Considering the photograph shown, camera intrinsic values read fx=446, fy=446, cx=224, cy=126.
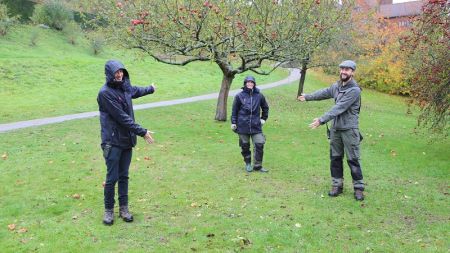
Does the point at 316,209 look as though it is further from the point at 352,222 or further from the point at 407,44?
the point at 407,44

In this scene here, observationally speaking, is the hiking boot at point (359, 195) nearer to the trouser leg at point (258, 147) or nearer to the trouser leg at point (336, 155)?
the trouser leg at point (336, 155)

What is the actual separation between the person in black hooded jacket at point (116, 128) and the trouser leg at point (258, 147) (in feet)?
11.0

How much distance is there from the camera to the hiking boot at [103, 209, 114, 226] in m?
6.12

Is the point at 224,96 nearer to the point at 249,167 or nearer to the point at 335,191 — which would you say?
the point at 249,167

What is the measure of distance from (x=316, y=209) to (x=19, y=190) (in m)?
5.06

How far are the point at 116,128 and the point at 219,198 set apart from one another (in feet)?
7.61

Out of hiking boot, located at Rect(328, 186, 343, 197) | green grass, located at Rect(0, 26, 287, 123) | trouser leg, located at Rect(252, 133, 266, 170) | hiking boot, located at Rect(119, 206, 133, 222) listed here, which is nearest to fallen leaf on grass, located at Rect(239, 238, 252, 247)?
hiking boot, located at Rect(119, 206, 133, 222)

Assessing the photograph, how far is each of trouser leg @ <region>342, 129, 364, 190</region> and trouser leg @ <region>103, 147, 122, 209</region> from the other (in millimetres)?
3653

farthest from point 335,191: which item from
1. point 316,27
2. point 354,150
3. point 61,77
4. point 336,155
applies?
point 61,77

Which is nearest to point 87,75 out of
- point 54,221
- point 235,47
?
point 235,47

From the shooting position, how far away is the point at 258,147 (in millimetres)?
9062

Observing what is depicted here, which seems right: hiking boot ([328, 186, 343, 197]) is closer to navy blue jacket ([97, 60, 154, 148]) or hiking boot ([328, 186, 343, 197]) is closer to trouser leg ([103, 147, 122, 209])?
navy blue jacket ([97, 60, 154, 148])

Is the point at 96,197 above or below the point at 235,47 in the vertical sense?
below

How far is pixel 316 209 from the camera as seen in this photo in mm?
6938
